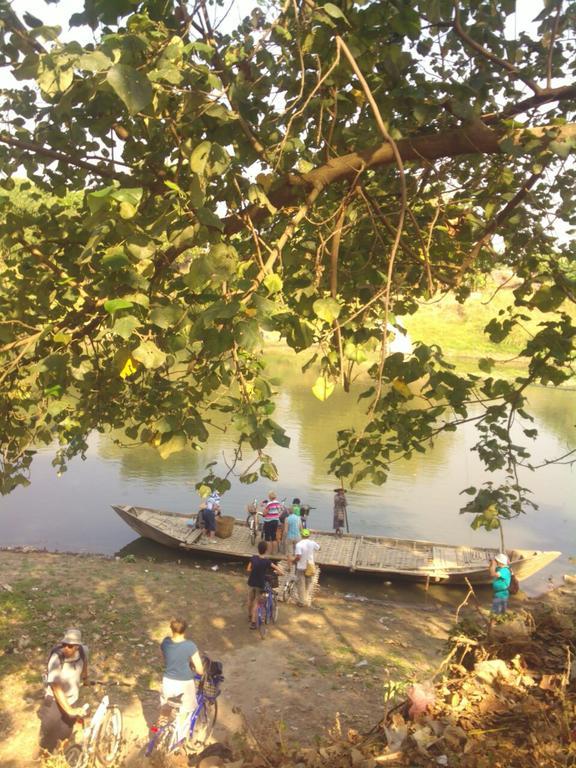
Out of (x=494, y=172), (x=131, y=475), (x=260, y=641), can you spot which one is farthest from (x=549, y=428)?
(x=494, y=172)

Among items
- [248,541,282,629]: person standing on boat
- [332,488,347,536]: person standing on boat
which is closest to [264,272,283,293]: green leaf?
[248,541,282,629]: person standing on boat

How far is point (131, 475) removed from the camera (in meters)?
19.8

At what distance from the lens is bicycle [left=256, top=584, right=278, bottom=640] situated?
8.97 m

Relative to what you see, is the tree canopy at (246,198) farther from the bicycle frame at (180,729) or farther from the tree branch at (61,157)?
the bicycle frame at (180,729)

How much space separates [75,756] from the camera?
16.7 ft

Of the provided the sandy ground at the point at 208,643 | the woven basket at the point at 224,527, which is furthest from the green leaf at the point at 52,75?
the woven basket at the point at 224,527

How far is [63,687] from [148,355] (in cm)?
370

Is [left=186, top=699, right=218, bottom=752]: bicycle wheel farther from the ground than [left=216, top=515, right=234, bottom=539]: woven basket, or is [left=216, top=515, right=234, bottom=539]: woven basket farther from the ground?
[left=216, top=515, right=234, bottom=539]: woven basket

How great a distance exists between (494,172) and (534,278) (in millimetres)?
1074

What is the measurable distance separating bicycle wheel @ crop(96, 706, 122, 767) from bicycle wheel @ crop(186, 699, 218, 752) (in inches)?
22.5

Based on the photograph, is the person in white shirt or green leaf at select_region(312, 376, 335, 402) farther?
the person in white shirt

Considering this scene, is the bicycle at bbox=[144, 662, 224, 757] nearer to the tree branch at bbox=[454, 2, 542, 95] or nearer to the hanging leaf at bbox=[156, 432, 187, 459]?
the hanging leaf at bbox=[156, 432, 187, 459]

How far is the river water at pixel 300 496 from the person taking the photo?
15289 millimetres

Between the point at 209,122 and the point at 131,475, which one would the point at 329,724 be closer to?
the point at 209,122
